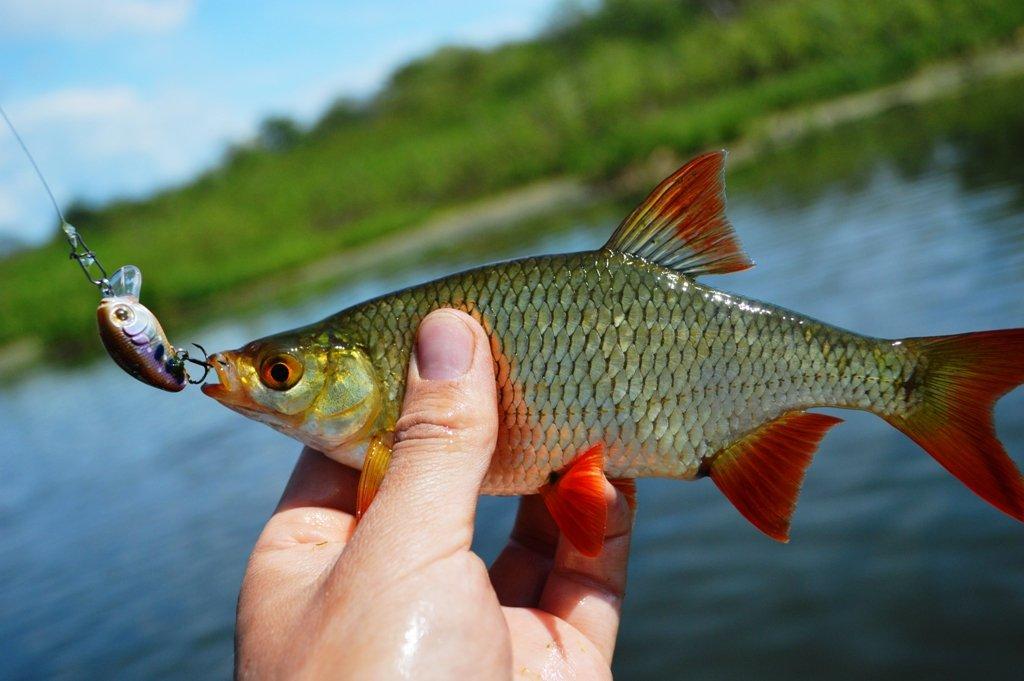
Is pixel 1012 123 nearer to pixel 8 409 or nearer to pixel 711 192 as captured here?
pixel 711 192

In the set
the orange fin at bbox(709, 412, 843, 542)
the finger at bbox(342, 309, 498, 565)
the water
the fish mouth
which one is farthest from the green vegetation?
the orange fin at bbox(709, 412, 843, 542)

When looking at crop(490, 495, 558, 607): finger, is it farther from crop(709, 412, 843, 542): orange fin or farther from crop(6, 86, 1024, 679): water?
crop(6, 86, 1024, 679): water

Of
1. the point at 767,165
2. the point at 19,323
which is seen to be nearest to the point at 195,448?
the point at 767,165

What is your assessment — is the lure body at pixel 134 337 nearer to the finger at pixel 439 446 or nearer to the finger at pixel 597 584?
the finger at pixel 439 446

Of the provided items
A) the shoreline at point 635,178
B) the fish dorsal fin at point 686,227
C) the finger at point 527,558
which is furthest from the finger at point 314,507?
the shoreline at point 635,178

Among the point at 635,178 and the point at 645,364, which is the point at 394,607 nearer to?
the point at 645,364

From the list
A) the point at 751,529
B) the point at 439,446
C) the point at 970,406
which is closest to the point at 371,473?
the point at 439,446
